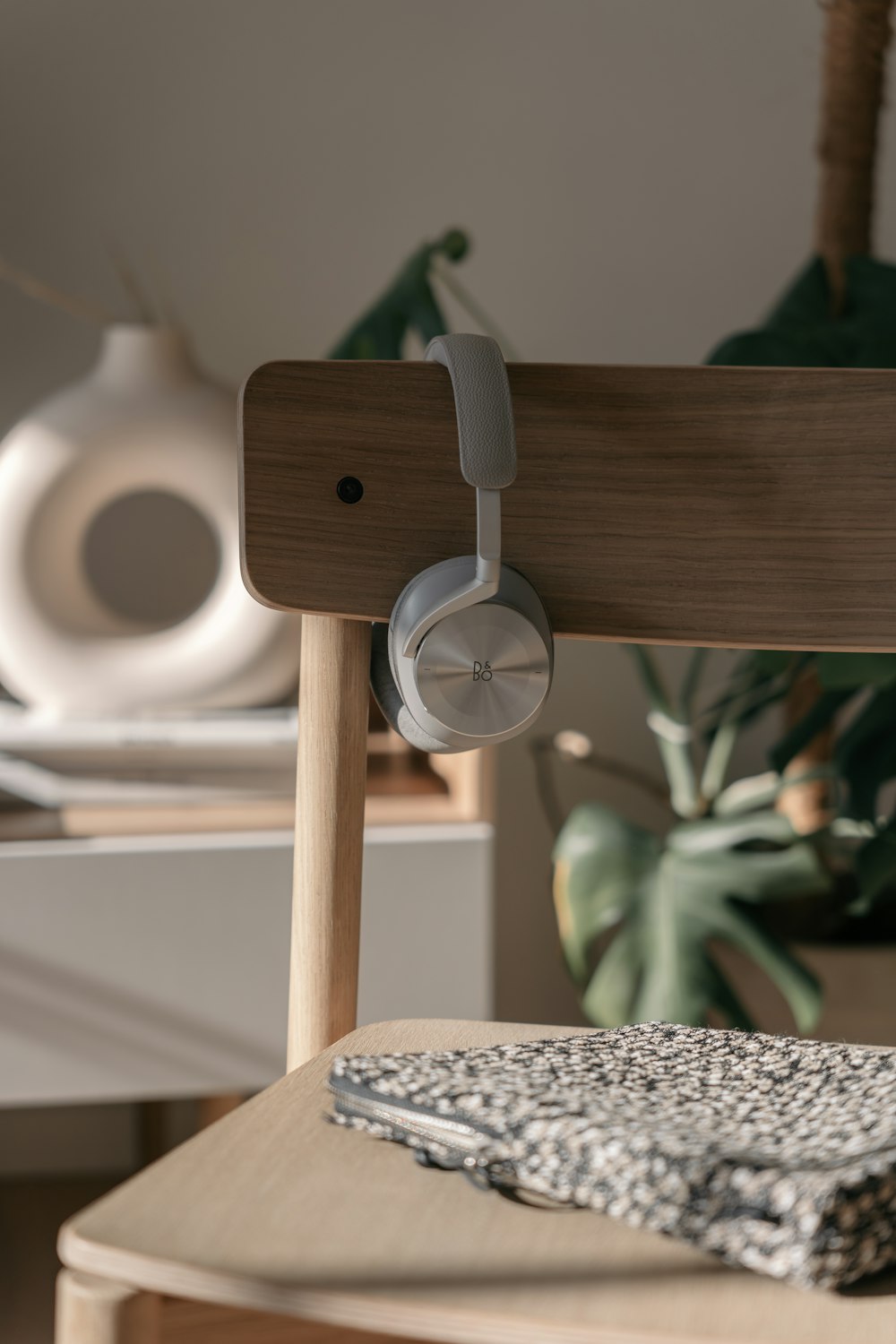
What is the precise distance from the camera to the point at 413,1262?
1.22ft

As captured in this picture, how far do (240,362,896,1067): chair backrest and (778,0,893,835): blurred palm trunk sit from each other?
788mm

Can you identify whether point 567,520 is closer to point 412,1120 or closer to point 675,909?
point 412,1120

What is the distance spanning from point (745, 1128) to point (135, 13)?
4.60 feet

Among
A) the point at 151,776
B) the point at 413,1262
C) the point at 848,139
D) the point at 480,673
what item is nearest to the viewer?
the point at 413,1262

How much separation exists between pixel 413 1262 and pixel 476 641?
22 centimetres

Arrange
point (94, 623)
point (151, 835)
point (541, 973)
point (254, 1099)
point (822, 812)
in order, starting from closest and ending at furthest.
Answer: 1. point (254, 1099)
2. point (151, 835)
3. point (94, 623)
4. point (822, 812)
5. point (541, 973)

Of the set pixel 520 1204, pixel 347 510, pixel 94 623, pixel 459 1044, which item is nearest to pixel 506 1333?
pixel 520 1204

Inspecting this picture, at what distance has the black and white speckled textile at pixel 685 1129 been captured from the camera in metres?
0.36

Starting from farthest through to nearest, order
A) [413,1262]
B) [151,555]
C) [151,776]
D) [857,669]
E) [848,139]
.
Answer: [151,555], [848,139], [151,776], [857,669], [413,1262]

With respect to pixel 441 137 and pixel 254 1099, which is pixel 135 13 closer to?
pixel 441 137

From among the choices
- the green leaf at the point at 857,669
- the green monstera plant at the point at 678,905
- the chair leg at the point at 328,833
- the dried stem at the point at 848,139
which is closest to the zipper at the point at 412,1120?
the chair leg at the point at 328,833

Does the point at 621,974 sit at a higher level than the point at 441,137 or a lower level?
lower

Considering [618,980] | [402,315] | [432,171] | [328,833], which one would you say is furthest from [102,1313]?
[432,171]

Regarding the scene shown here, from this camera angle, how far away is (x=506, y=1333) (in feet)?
1.15
